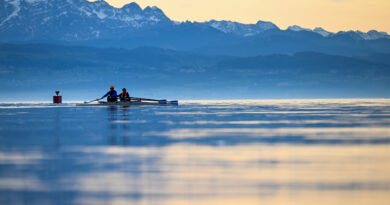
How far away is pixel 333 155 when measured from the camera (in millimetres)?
24375

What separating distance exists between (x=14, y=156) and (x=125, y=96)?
59427 millimetres

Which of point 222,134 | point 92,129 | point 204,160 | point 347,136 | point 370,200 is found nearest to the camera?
point 370,200

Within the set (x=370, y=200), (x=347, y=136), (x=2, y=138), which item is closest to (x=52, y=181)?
(x=370, y=200)

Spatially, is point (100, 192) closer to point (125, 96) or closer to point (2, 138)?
point (2, 138)

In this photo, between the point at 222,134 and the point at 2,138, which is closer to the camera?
the point at 2,138

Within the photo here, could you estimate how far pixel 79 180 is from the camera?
1875 centimetres

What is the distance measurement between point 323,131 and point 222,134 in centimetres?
479

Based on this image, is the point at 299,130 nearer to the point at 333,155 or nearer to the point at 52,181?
the point at 333,155

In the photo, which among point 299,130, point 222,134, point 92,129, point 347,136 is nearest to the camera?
point 347,136

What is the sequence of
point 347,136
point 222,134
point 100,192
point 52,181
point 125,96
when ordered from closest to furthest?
point 100,192
point 52,181
point 347,136
point 222,134
point 125,96

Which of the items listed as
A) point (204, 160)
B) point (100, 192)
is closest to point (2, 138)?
point (204, 160)

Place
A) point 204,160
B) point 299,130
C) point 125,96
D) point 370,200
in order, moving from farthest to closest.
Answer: point 125,96, point 299,130, point 204,160, point 370,200

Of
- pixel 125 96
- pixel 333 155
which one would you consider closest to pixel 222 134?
pixel 333 155

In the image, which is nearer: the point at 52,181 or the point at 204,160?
the point at 52,181
